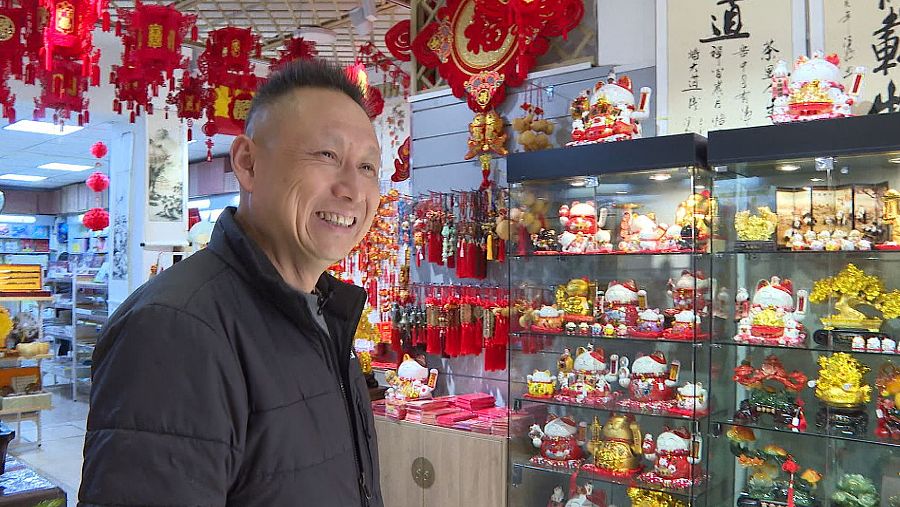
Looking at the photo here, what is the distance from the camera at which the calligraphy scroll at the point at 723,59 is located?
323 cm

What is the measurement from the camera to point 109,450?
33.8 inches

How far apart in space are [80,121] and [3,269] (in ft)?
7.17

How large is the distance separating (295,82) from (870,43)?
272cm

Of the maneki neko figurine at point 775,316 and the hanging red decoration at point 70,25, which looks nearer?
the maneki neko figurine at point 775,316

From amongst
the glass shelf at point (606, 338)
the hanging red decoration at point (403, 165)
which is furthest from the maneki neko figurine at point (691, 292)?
the hanging red decoration at point (403, 165)

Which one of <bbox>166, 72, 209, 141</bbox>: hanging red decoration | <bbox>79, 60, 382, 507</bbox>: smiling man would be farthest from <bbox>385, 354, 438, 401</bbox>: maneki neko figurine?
<bbox>79, 60, 382, 507</bbox>: smiling man

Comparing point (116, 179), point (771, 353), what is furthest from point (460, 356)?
point (116, 179)

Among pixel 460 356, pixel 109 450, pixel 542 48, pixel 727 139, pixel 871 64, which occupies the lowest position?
pixel 460 356

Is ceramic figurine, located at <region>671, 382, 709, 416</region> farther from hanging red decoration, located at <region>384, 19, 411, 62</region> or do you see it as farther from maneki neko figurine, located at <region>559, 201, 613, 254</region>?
hanging red decoration, located at <region>384, 19, 411, 62</region>

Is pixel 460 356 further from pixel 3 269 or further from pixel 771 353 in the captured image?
pixel 3 269

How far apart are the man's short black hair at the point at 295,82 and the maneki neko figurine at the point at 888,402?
248 cm

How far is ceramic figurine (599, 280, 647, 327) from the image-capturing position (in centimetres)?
338

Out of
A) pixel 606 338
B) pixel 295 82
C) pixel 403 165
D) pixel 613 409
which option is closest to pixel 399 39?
pixel 403 165

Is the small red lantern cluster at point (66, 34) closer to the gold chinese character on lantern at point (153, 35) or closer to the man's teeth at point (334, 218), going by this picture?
the gold chinese character on lantern at point (153, 35)
